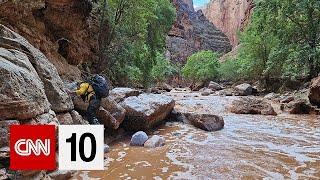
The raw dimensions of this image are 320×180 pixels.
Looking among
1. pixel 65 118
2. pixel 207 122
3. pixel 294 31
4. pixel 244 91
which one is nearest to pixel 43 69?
pixel 65 118

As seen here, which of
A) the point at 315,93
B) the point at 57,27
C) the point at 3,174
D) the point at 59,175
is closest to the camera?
the point at 3,174

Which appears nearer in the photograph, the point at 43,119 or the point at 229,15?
the point at 43,119

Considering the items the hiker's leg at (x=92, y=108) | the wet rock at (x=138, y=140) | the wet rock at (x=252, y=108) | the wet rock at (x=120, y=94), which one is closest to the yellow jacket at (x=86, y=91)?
the hiker's leg at (x=92, y=108)

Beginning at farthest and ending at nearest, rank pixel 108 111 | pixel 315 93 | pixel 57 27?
pixel 315 93 < pixel 57 27 < pixel 108 111

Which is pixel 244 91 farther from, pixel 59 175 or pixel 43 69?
pixel 59 175

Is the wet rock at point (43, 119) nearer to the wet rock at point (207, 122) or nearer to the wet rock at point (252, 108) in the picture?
the wet rock at point (207, 122)

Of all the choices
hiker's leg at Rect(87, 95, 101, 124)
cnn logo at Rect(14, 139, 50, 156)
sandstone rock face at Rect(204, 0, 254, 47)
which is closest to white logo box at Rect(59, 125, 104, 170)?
cnn logo at Rect(14, 139, 50, 156)

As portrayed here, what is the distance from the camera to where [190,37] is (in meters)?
99.7

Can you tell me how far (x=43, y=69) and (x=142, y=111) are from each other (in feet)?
12.0

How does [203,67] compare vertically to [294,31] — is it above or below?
above

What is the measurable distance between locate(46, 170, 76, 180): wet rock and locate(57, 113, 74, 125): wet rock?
1.16 m

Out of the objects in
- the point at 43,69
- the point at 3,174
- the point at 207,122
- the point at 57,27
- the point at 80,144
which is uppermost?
the point at 57,27

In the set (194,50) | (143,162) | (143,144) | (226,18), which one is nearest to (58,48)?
(143,144)

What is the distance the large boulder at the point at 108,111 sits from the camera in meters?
7.27
